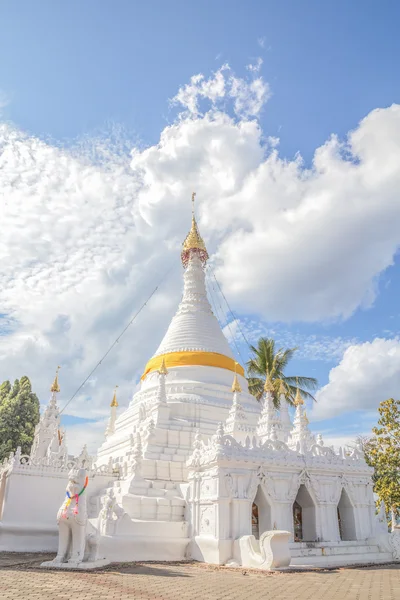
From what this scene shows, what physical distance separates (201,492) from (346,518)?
7335 millimetres

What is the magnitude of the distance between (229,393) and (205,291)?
11288 millimetres

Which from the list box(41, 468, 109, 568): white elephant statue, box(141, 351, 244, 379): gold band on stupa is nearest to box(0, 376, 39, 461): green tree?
box(141, 351, 244, 379): gold band on stupa

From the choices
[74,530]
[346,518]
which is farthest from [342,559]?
[74,530]

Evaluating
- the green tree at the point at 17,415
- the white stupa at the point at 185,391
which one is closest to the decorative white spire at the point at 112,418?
the white stupa at the point at 185,391

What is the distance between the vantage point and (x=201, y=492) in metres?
19.5

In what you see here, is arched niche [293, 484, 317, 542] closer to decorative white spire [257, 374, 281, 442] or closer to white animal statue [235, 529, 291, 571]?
white animal statue [235, 529, 291, 571]

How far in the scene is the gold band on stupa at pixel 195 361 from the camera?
30828 millimetres

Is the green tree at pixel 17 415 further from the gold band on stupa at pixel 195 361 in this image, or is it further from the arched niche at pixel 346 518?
the arched niche at pixel 346 518

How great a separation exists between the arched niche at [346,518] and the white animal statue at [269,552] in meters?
6.40

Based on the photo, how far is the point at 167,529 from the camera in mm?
18922

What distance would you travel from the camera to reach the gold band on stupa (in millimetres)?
30828

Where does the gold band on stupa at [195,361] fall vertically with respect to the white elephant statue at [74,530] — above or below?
above

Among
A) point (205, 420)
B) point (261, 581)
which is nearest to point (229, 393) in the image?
point (205, 420)

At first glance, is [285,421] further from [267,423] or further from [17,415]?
[17,415]
